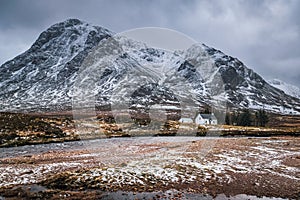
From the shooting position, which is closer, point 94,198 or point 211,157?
point 94,198

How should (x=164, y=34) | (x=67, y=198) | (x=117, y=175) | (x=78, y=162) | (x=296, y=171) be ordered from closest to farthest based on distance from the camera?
1. (x=67, y=198)
2. (x=117, y=175)
3. (x=296, y=171)
4. (x=78, y=162)
5. (x=164, y=34)

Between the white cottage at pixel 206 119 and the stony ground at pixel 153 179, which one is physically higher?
the white cottage at pixel 206 119

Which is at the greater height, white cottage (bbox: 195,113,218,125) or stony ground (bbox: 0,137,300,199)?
white cottage (bbox: 195,113,218,125)

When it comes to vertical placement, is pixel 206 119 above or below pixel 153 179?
above

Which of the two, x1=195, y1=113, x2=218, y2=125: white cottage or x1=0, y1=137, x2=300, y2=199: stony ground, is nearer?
x1=0, y1=137, x2=300, y2=199: stony ground

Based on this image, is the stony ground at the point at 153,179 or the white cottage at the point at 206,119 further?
the white cottage at the point at 206,119

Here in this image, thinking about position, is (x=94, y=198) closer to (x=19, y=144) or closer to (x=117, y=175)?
(x=117, y=175)

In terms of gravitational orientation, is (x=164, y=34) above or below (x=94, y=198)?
above

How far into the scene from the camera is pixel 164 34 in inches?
1495

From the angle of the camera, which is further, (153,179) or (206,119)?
(206,119)

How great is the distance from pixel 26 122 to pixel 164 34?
173 ft

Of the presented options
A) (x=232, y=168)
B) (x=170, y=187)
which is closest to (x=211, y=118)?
(x=232, y=168)

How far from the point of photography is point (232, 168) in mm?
27953

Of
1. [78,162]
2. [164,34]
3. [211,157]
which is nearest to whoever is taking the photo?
[78,162]
